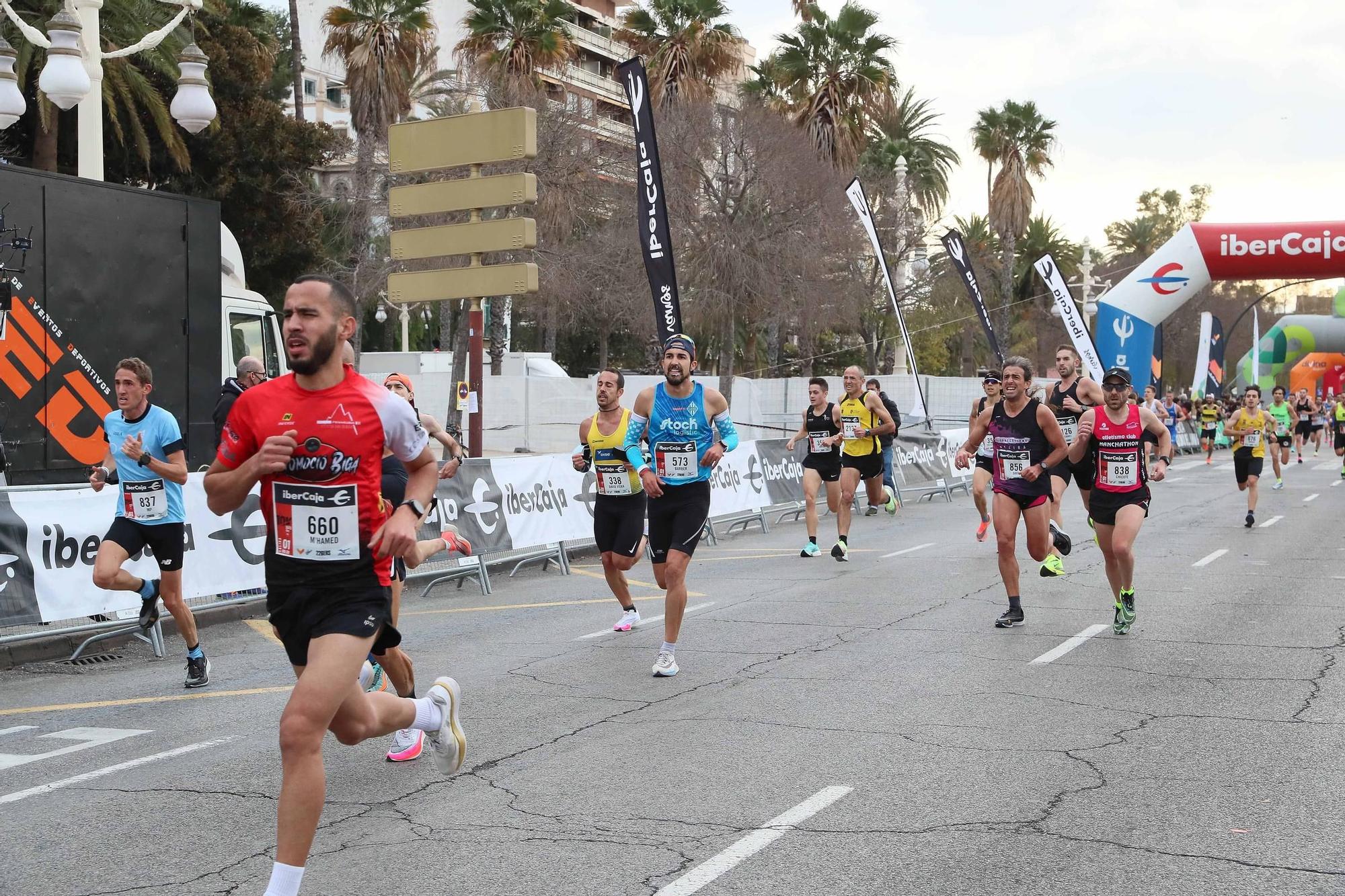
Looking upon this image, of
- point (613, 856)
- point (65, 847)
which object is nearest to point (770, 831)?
point (613, 856)

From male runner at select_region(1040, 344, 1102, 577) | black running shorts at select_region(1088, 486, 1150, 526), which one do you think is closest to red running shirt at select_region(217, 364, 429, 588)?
black running shorts at select_region(1088, 486, 1150, 526)

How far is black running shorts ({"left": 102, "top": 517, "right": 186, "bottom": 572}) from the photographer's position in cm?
839

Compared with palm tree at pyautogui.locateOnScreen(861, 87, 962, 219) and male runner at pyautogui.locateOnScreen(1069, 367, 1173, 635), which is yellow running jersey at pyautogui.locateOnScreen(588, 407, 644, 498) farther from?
palm tree at pyautogui.locateOnScreen(861, 87, 962, 219)

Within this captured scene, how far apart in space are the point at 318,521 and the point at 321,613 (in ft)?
0.97

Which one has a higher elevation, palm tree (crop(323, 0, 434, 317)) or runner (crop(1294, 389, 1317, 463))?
palm tree (crop(323, 0, 434, 317))

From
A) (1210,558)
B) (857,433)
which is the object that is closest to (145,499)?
(857,433)

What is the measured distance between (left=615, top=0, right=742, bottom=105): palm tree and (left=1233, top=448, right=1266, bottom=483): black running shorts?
23.5 m

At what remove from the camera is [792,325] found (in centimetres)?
4228

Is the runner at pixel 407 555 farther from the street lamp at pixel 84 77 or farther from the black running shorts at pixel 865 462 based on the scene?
the black running shorts at pixel 865 462

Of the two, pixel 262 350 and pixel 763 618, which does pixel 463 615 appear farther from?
pixel 262 350

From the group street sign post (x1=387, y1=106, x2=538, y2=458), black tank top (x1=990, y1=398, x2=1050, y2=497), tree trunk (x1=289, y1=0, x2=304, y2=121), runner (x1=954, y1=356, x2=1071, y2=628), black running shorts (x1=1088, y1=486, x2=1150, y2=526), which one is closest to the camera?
black running shorts (x1=1088, y1=486, x2=1150, y2=526)

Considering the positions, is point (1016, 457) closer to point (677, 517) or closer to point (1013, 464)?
point (1013, 464)

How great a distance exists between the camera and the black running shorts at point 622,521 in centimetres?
985

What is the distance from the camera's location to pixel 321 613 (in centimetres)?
442
